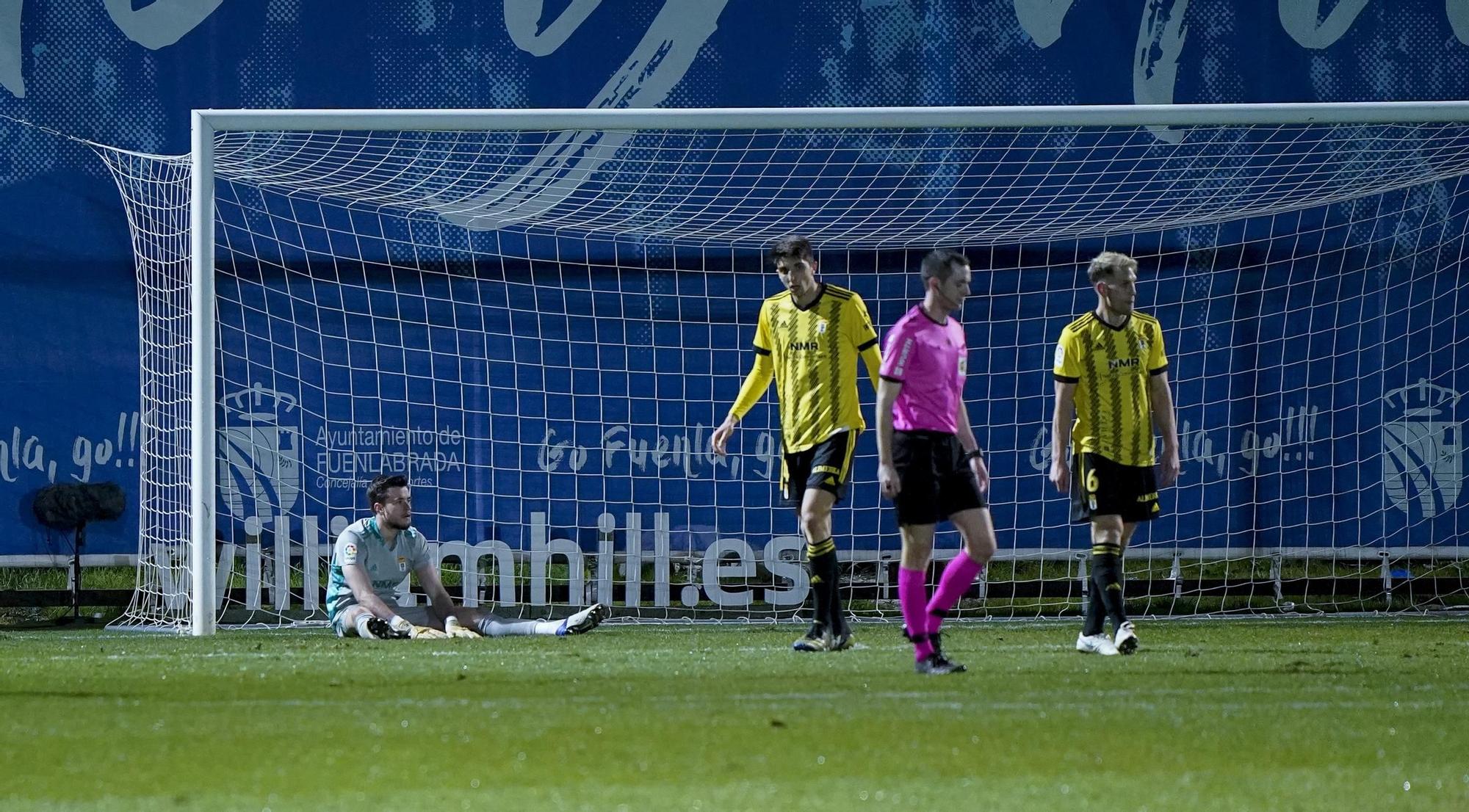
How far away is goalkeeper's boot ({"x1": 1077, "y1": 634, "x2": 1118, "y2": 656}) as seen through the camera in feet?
20.7

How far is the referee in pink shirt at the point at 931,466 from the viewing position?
5.44 meters

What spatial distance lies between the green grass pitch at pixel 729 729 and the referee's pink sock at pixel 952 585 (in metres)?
→ 0.23

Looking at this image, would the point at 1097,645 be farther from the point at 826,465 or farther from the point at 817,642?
the point at 826,465

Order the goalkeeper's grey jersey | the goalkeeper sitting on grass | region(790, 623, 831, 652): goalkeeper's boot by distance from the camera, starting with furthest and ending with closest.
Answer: the goalkeeper's grey jersey → the goalkeeper sitting on grass → region(790, 623, 831, 652): goalkeeper's boot

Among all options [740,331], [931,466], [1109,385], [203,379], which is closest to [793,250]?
[931,466]

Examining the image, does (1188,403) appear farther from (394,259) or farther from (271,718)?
(271,718)

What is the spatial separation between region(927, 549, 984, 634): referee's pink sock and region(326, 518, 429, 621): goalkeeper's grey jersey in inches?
119

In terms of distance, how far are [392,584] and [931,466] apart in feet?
10.8

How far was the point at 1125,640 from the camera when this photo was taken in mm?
6285

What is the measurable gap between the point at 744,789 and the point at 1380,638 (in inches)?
198

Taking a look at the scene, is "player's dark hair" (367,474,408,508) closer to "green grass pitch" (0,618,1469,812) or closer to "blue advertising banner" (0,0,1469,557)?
"green grass pitch" (0,618,1469,812)

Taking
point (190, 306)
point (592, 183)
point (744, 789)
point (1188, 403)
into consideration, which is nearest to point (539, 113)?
point (592, 183)

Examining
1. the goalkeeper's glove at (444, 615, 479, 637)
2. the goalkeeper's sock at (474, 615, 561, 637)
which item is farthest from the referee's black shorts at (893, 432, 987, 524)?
the goalkeeper's glove at (444, 615, 479, 637)

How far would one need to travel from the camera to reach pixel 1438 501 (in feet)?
30.0
